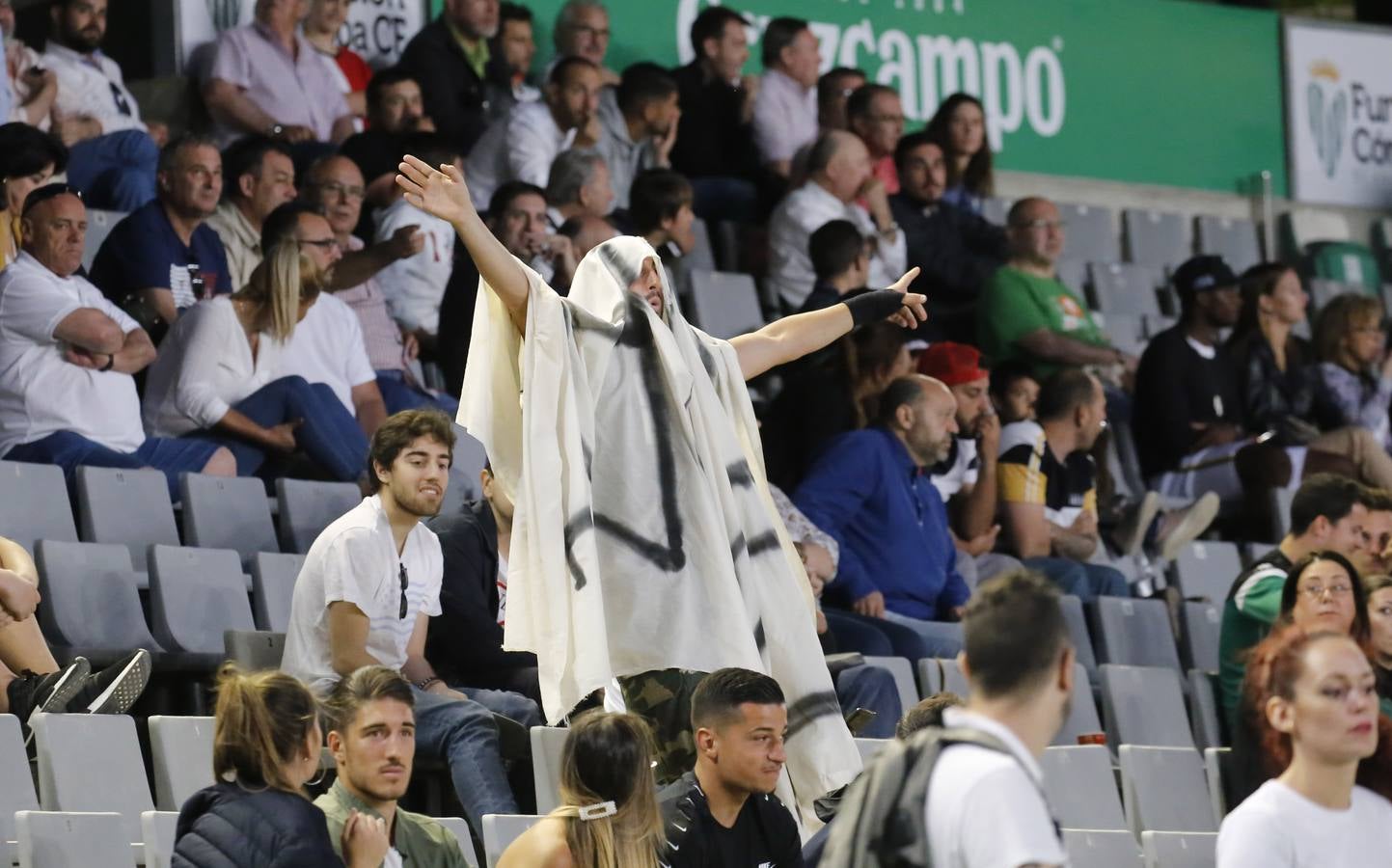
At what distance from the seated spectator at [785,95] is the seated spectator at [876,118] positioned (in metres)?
0.19

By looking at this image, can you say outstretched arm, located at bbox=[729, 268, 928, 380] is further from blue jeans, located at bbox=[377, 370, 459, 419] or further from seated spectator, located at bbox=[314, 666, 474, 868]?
blue jeans, located at bbox=[377, 370, 459, 419]

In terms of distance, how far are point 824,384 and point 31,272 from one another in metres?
2.59

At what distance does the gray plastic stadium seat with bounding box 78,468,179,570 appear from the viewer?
6453 mm

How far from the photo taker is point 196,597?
620cm

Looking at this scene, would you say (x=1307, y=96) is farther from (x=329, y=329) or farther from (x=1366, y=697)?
(x=1366, y=697)

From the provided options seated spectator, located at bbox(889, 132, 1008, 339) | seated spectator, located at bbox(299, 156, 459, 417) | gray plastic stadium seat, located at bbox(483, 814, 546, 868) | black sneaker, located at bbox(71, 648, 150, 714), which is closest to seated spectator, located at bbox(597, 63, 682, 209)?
seated spectator, located at bbox(889, 132, 1008, 339)

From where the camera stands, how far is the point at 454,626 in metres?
6.00

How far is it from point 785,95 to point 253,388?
138 inches

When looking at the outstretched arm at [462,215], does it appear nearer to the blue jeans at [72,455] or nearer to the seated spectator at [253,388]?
the blue jeans at [72,455]

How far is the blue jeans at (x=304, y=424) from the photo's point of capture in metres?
7.02

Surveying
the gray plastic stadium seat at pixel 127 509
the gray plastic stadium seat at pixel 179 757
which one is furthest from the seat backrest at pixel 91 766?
the gray plastic stadium seat at pixel 127 509

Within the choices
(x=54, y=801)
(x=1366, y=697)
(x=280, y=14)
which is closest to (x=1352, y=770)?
(x=1366, y=697)

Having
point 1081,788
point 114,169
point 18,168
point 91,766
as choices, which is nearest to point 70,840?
point 91,766

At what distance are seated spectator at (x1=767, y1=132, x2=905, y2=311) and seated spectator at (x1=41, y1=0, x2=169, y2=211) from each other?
7.91 ft
